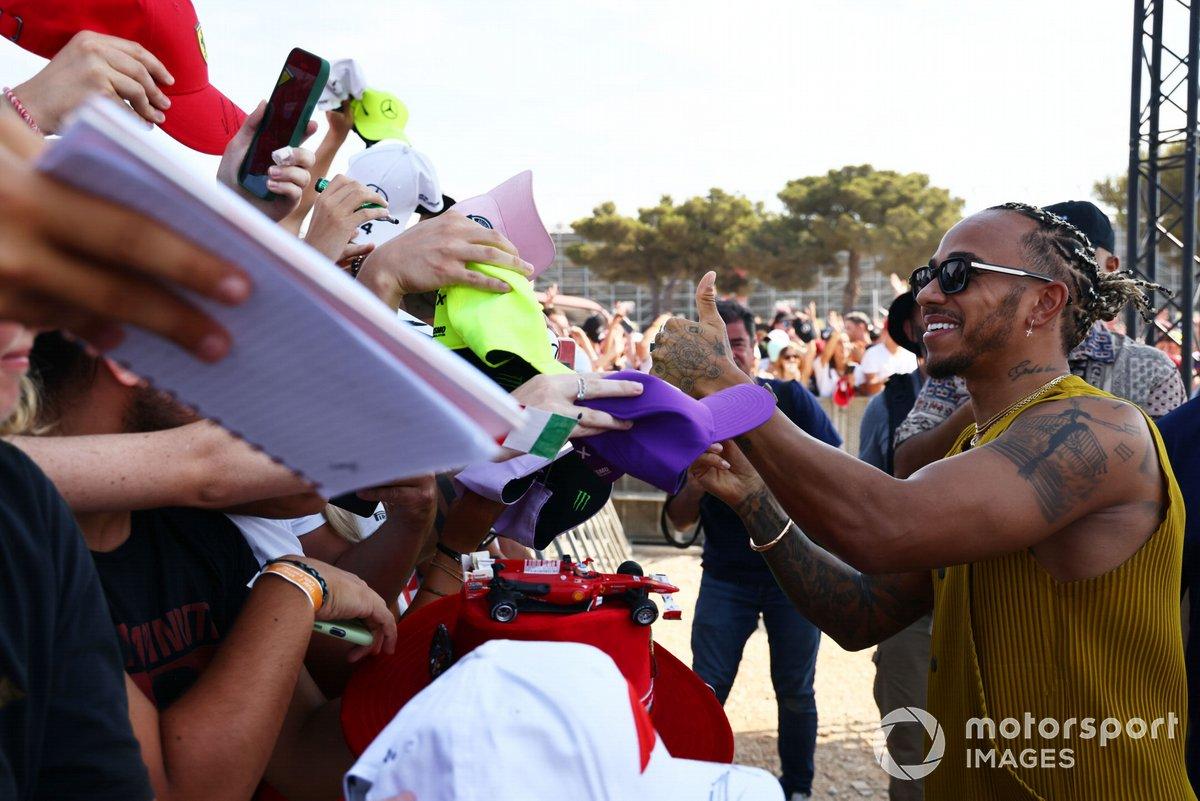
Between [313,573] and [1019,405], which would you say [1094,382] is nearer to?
[1019,405]

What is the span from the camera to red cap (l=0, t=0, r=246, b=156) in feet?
6.57

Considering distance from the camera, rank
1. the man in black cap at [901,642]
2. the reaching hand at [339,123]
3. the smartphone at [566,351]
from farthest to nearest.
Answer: the man in black cap at [901,642], the reaching hand at [339,123], the smartphone at [566,351]

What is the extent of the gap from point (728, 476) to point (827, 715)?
384 centimetres

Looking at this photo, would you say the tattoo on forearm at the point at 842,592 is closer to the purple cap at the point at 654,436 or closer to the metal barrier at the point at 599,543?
the purple cap at the point at 654,436

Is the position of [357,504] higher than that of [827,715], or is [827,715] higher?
[357,504]

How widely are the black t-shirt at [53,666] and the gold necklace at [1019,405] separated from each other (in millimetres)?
2048

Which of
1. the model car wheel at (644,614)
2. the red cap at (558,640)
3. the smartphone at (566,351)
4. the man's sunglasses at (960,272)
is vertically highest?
the man's sunglasses at (960,272)

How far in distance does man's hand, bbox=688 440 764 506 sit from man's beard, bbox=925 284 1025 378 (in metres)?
0.61

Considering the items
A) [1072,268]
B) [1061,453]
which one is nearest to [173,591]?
[1061,453]

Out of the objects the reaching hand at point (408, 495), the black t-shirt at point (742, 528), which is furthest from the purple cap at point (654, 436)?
the black t-shirt at point (742, 528)

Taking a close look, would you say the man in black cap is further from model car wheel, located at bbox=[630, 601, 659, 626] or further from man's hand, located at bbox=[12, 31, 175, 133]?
man's hand, located at bbox=[12, 31, 175, 133]

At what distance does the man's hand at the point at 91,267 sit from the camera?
581 mm

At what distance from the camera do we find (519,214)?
207 centimetres

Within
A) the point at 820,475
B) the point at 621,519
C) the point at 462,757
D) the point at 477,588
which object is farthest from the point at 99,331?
the point at 621,519
